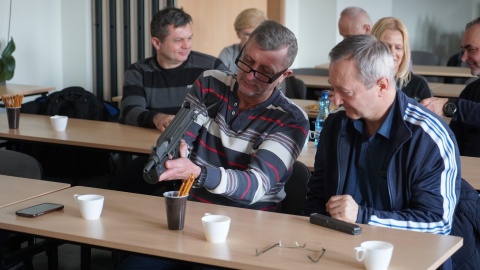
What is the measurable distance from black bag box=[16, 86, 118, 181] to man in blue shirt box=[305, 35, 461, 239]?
9.19ft

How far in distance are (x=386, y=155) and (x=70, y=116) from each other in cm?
366

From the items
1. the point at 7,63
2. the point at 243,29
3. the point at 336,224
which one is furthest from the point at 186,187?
the point at 7,63

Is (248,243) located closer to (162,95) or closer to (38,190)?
(38,190)

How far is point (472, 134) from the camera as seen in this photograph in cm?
396

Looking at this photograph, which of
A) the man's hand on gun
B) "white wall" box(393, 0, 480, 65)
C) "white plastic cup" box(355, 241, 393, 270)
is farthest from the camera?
"white wall" box(393, 0, 480, 65)

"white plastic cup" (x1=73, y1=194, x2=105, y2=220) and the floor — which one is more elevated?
"white plastic cup" (x1=73, y1=194, x2=105, y2=220)

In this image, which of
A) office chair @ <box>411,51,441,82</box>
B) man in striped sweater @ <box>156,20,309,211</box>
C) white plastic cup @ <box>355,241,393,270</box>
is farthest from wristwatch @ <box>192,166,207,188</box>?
office chair @ <box>411,51,441,82</box>

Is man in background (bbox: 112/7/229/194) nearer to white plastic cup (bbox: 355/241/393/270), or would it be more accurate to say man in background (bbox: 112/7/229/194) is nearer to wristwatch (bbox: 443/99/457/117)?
wristwatch (bbox: 443/99/457/117)

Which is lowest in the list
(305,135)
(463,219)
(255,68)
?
(463,219)

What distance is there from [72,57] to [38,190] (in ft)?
14.2

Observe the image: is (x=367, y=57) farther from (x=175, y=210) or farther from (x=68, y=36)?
(x=68, y=36)

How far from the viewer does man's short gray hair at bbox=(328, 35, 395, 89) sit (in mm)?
2398

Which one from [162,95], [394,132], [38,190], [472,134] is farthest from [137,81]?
[394,132]

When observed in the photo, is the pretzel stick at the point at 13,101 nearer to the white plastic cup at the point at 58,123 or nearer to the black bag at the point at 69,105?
the white plastic cup at the point at 58,123
